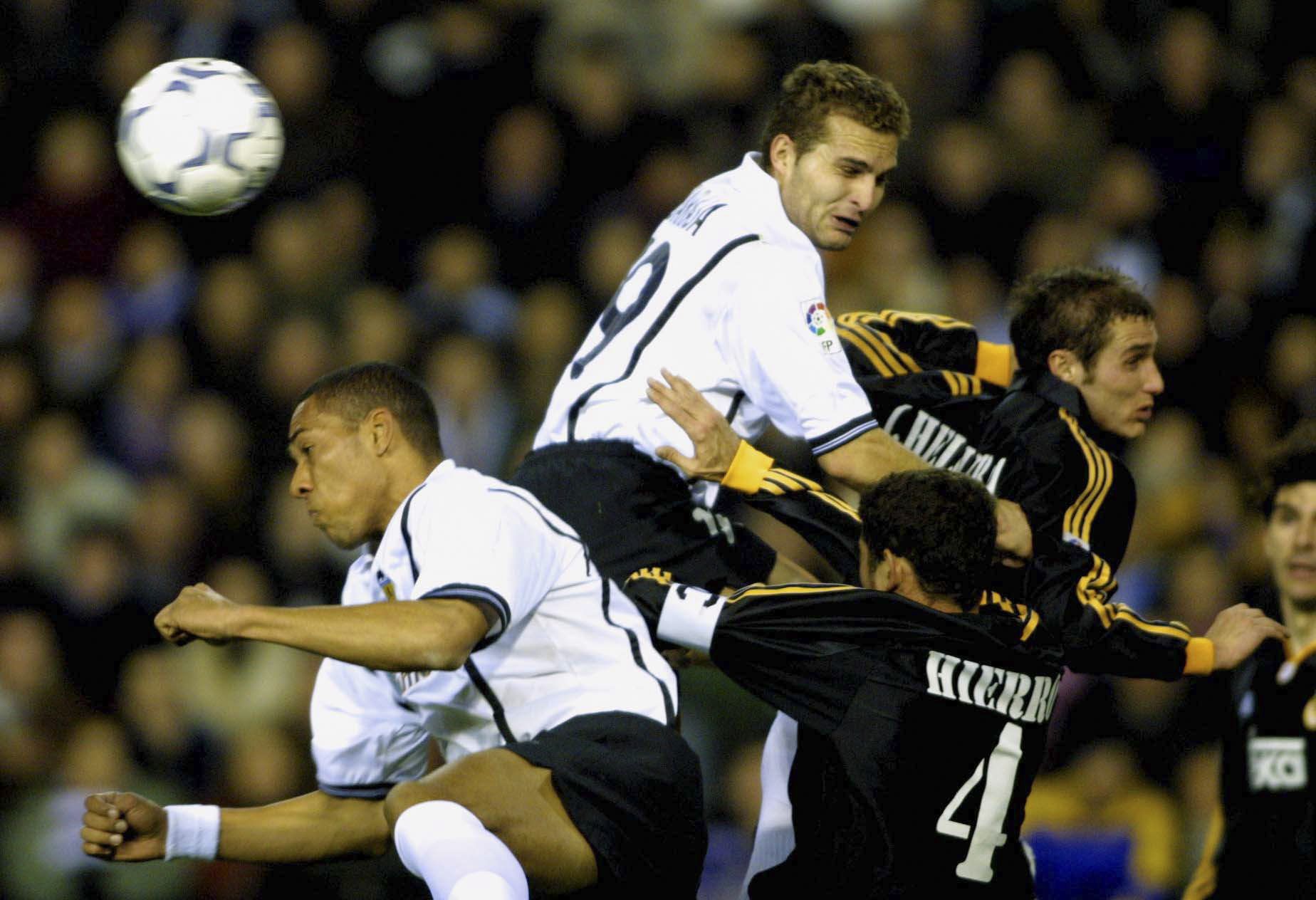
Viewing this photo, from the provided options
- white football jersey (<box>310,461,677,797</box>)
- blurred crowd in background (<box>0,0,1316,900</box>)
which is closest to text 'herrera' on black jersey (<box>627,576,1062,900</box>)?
white football jersey (<box>310,461,677,797</box>)

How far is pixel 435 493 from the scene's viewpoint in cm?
420

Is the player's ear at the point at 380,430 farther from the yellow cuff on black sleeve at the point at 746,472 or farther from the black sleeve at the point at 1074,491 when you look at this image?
the black sleeve at the point at 1074,491

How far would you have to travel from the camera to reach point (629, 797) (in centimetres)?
412

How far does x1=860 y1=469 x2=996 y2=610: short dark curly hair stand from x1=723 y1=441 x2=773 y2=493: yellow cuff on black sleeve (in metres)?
0.48

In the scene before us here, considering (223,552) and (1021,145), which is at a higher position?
(1021,145)

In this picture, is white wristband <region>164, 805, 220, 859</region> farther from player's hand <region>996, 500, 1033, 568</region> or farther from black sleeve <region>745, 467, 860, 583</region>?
player's hand <region>996, 500, 1033, 568</region>

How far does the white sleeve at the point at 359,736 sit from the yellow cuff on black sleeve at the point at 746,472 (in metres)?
1.02

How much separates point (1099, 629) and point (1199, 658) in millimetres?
274

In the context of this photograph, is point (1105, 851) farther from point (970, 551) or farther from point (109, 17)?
point (109, 17)

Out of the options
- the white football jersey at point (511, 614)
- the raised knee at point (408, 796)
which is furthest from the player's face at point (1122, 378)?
the raised knee at point (408, 796)

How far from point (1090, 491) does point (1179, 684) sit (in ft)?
9.02

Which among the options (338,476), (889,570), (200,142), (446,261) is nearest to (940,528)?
(889,570)

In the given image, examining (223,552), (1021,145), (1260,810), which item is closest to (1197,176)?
(1021,145)

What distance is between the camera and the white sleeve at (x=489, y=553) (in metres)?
3.99
